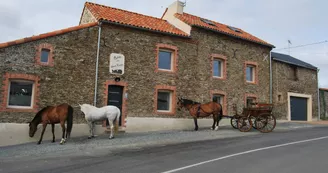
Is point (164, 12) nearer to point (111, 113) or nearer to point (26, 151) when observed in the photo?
point (111, 113)

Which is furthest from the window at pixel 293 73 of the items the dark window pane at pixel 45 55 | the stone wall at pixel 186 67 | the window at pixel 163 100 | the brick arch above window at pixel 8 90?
the brick arch above window at pixel 8 90

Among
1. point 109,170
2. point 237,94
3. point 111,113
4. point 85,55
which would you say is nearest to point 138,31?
point 85,55

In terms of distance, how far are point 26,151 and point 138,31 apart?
8.39 m

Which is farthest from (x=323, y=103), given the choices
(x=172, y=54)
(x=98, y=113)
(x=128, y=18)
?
(x=98, y=113)

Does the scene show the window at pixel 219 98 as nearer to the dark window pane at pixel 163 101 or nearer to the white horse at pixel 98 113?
the dark window pane at pixel 163 101

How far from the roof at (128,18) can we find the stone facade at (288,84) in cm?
872

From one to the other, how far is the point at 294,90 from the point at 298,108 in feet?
5.13

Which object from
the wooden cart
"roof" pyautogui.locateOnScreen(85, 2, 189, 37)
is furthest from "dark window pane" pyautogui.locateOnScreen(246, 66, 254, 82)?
"roof" pyautogui.locateOnScreen(85, 2, 189, 37)

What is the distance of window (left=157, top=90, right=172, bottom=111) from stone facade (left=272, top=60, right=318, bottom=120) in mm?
8948

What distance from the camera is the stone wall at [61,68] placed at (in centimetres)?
1238

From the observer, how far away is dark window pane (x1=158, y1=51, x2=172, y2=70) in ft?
54.5

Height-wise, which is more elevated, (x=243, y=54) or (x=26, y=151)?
(x=243, y=54)

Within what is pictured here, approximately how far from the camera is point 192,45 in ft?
57.4

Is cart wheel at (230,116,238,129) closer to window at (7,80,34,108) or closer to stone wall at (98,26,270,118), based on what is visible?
stone wall at (98,26,270,118)
